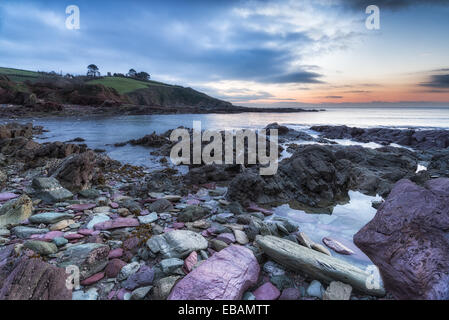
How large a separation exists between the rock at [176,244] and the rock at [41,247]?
1.35m

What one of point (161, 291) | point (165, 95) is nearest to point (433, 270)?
point (161, 291)

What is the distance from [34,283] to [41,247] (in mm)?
1087

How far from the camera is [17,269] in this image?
2.41 m

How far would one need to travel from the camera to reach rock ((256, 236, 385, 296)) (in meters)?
2.76

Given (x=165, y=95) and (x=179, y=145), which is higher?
(x=165, y=95)

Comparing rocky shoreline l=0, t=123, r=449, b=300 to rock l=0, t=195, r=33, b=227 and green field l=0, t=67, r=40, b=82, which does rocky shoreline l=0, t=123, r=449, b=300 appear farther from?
green field l=0, t=67, r=40, b=82

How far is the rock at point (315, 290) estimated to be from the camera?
272 cm

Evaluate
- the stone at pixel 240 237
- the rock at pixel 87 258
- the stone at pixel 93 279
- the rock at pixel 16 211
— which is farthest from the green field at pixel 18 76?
the stone at pixel 240 237

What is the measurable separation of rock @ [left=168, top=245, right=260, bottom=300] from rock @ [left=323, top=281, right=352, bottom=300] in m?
0.87

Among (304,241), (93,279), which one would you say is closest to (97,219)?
(93,279)

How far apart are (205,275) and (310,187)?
5225mm

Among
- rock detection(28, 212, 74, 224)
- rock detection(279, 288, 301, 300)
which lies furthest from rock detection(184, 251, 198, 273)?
rock detection(28, 212, 74, 224)

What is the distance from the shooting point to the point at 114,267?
3.01 meters

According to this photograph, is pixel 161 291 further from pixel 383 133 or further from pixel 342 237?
pixel 383 133
